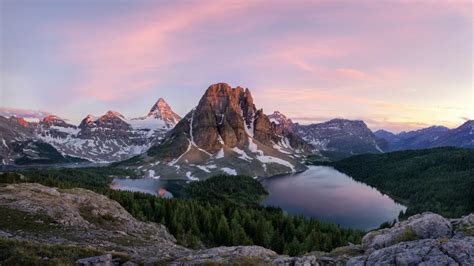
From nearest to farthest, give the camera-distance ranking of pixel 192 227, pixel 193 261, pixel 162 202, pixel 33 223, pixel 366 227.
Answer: pixel 193 261 < pixel 33 223 < pixel 192 227 < pixel 162 202 < pixel 366 227

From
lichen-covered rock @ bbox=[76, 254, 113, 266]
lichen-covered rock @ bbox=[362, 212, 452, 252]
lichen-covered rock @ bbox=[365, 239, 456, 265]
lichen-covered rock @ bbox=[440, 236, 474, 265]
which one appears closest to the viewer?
lichen-covered rock @ bbox=[440, 236, 474, 265]

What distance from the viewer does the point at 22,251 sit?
23.0m

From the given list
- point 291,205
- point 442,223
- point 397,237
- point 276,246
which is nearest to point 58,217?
point 397,237

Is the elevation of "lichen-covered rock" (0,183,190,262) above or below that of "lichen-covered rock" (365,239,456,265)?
below

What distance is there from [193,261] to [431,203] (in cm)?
21091

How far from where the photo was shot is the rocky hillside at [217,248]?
2061 cm

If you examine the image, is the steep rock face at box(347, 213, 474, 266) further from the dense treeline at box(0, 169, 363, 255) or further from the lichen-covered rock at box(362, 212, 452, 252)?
the dense treeline at box(0, 169, 363, 255)

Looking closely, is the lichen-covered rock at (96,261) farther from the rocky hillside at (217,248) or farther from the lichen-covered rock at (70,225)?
the lichen-covered rock at (70,225)

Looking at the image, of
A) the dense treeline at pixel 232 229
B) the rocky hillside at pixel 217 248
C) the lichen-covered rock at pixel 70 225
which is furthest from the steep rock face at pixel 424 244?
the dense treeline at pixel 232 229

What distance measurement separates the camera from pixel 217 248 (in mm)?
30469

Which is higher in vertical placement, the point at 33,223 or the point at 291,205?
the point at 33,223

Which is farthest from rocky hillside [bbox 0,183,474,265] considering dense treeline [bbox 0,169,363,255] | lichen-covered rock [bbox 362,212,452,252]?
dense treeline [bbox 0,169,363,255]

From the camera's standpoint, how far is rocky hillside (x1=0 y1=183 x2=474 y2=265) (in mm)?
20609

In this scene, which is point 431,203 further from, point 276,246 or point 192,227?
point 192,227
